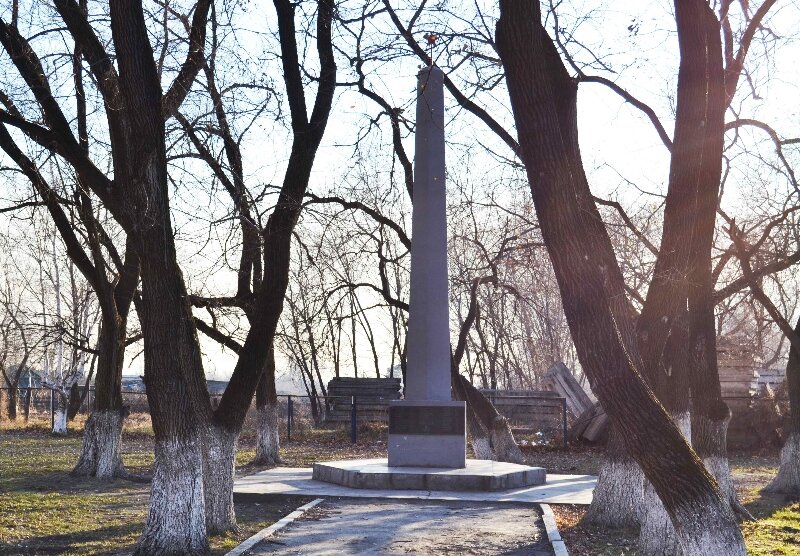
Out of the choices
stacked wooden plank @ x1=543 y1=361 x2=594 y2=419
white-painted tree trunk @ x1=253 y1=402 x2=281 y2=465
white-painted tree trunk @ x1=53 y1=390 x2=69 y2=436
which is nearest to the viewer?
white-painted tree trunk @ x1=253 y1=402 x2=281 y2=465

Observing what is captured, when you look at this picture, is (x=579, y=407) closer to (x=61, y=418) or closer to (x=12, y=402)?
(x=61, y=418)

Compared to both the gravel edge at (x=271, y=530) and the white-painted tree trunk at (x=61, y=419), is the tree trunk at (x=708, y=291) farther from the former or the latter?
the white-painted tree trunk at (x=61, y=419)

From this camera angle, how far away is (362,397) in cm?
2833

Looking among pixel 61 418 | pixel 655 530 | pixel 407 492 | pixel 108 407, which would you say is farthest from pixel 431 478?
pixel 61 418

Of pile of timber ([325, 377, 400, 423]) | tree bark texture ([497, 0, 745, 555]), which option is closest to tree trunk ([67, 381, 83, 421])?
pile of timber ([325, 377, 400, 423])

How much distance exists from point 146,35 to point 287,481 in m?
7.60

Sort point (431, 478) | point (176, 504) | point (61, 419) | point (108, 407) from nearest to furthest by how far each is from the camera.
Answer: point (176, 504) < point (431, 478) < point (108, 407) < point (61, 419)

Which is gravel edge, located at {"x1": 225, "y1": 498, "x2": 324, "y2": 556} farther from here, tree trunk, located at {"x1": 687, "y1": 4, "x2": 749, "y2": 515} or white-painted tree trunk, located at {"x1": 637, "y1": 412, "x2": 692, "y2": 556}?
tree trunk, located at {"x1": 687, "y1": 4, "x2": 749, "y2": 515}

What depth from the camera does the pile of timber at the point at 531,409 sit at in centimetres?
2561

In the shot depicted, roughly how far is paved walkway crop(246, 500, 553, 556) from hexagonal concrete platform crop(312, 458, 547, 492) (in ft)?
2.95

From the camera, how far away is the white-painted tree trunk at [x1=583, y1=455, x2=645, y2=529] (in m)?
9.44

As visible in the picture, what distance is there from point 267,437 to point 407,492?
17.2 feet

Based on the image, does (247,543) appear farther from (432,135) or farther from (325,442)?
(325,442)

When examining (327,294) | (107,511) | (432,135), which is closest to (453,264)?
(327,294)
